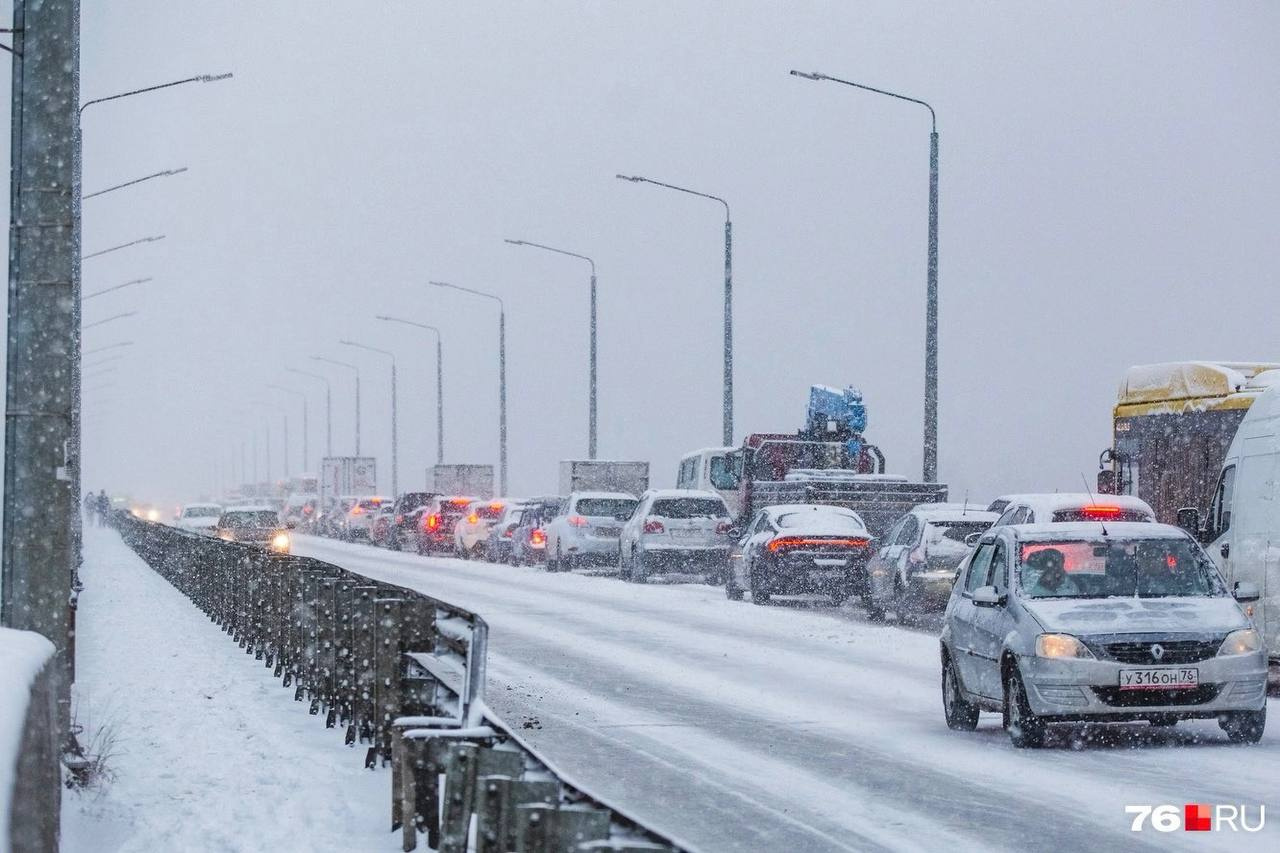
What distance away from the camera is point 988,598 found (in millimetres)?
14180

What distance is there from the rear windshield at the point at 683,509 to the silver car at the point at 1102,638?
2338cm

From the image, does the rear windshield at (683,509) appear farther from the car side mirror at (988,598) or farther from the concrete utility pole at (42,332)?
the concrete utility pole at (42,332)

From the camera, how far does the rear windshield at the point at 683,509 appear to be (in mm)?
38625

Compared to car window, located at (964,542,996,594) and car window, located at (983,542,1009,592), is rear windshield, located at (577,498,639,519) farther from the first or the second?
→ car window, located at (983,542,1009,592)

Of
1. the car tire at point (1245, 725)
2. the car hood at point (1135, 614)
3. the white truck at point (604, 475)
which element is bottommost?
the car tire at point (1245, 725)

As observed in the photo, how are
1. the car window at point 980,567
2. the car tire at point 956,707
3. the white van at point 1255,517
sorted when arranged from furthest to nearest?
the white van at point 1255,517 < the car window at point 980,567 < the car tire at point 956,707

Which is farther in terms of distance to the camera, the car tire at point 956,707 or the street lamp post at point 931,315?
the street lamp post at point 931,315

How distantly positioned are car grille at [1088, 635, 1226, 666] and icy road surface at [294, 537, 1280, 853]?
1.82 ft

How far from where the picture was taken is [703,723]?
1507cm

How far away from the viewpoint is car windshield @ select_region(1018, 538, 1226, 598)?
1438cm

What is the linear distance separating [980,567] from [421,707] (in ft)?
20.0

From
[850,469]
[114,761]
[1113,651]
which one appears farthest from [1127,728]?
[850,469]

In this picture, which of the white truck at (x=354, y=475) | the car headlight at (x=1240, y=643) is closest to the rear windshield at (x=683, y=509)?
the car headlight at (x=1240, y=643)

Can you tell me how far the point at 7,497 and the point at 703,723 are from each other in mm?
5867
